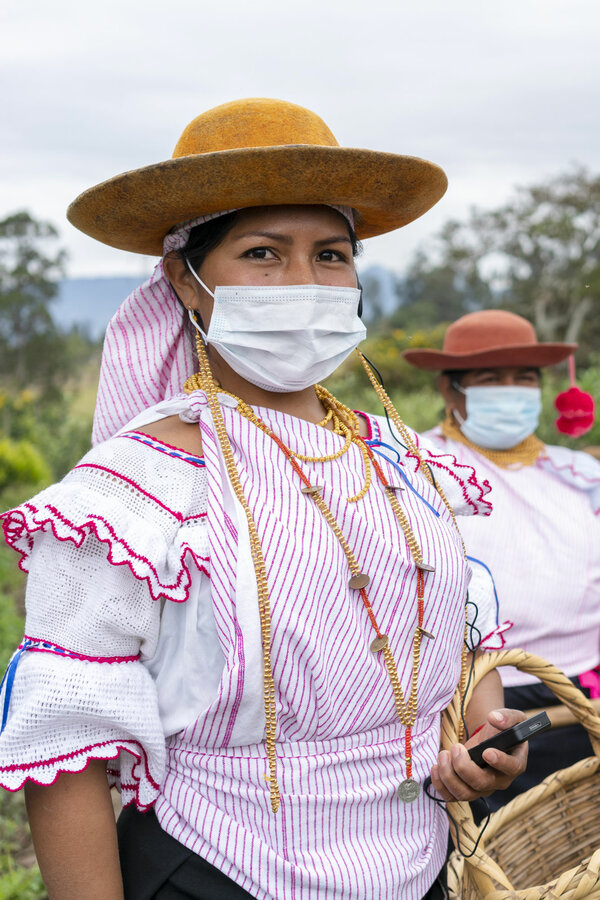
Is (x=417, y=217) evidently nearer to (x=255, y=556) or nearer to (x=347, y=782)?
(x=255, y=556)

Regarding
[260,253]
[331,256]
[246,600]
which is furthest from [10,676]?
[331,256]

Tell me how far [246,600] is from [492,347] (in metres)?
2.53

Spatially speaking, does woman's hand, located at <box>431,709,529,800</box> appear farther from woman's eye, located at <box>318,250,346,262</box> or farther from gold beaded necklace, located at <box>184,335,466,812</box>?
woman's eye, located at <box>318,250,346,262</box>

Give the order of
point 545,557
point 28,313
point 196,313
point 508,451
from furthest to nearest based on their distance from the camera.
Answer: point 28,313, point 508,451, point 545,557, point 196,313

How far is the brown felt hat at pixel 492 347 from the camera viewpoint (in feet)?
11.8

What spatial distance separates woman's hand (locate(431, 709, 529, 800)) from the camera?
1518 millimetres

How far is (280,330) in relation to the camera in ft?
5.41

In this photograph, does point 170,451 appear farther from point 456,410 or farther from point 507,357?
point 456,410

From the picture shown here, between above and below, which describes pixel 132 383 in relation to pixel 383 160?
below

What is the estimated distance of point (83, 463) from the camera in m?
1.53

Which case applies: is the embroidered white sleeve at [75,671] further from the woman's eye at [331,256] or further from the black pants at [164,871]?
the woman's eye at [331,256]

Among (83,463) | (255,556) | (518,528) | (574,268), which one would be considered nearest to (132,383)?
(83,463)

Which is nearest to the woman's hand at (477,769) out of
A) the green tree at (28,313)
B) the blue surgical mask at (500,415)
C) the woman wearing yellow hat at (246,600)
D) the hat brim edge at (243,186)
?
the woman wearing yellow hat at (246,600)

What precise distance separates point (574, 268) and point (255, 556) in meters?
15.0
